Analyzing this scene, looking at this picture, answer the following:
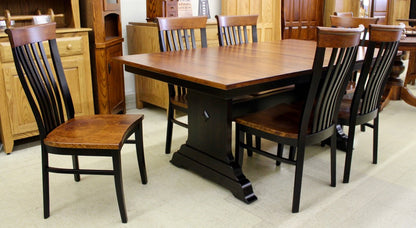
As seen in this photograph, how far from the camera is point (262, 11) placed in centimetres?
470

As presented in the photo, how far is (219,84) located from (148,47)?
2.07m

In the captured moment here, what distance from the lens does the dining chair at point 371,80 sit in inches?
86.0

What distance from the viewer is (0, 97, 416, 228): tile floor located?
200cm

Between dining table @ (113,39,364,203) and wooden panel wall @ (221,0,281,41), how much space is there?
183 cm

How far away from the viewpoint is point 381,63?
229 centimetres

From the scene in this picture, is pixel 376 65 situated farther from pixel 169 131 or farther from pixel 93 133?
pixel 93 133

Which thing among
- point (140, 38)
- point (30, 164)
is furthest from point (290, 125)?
point (140, 38)

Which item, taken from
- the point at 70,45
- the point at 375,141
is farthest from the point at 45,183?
the point at 375,141

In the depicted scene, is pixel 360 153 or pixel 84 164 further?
pixel 360 153

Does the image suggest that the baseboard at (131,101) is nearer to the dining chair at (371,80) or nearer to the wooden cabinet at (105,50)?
the wooden cabinet at (105,50)

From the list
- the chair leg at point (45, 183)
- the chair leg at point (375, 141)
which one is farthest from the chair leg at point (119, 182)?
the chair leg at point (375, 141)

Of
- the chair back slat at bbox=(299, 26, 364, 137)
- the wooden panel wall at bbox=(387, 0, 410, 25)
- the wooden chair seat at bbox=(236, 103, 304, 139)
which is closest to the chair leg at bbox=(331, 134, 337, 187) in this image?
the chair back slat at bbox=(299, 26, 364, 137)

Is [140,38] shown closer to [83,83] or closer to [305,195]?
[83,83]

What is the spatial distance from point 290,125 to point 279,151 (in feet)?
1.53
